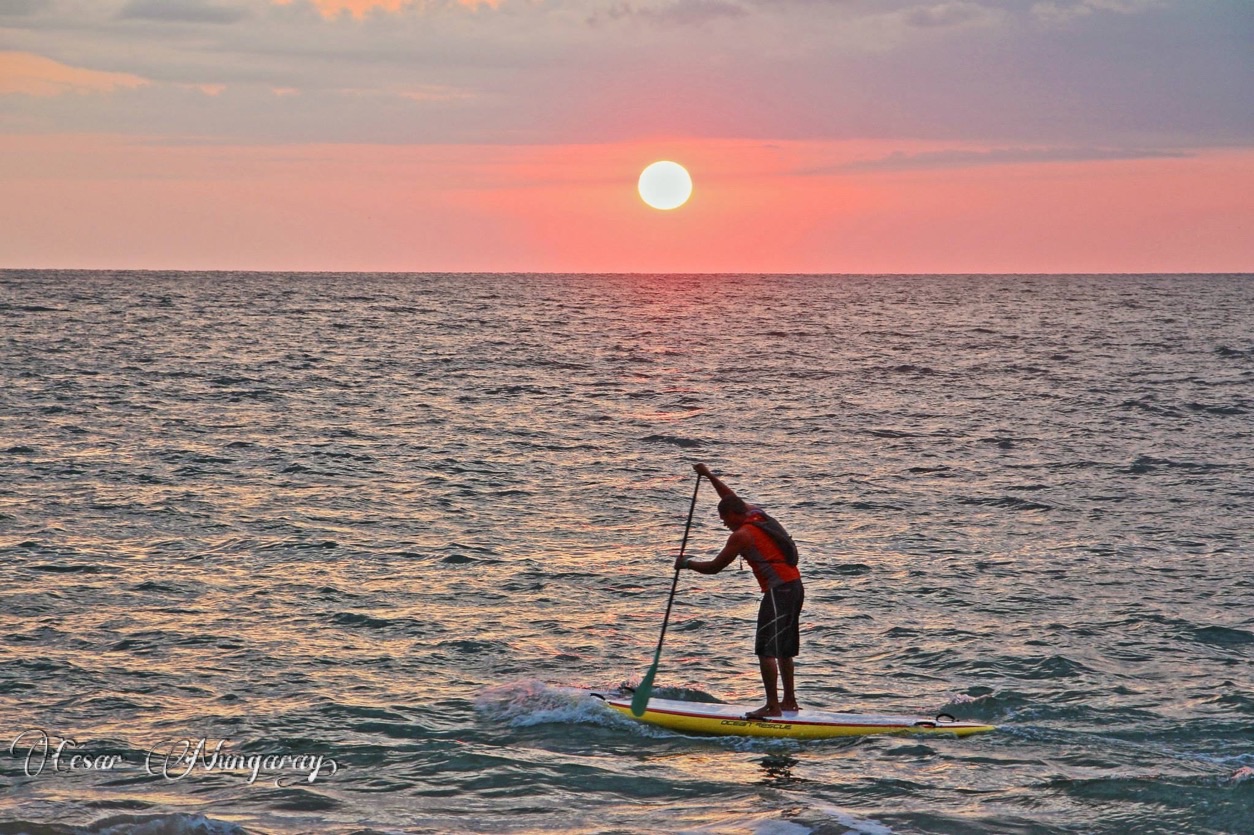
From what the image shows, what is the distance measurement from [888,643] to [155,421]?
22.3 metres

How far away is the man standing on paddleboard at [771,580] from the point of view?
1105 cm

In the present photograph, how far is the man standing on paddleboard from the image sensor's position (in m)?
11.0

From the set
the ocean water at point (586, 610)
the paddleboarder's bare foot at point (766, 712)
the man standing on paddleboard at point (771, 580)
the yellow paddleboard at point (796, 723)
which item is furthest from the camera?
the man standing on paddleboard at point (771, 580)

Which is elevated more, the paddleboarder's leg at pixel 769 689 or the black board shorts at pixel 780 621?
the black board shorts at pixel 780 621

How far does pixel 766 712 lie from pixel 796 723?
0.29 metres

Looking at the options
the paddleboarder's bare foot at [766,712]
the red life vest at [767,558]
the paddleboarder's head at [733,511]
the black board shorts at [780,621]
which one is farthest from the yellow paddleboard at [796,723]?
the paddleboarder's head at [733,511]

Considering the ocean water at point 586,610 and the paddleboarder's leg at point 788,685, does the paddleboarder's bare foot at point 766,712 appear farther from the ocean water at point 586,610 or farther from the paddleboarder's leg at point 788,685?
the ocean water at point 586,610

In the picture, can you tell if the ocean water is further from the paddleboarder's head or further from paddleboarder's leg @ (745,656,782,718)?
the paddleboarder's head

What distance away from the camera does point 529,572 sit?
54.0 ft

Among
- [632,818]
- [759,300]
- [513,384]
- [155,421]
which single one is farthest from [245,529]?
[759,300]

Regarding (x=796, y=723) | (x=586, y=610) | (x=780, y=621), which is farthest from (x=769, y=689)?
(x=586, y=610)

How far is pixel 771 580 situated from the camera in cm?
1114

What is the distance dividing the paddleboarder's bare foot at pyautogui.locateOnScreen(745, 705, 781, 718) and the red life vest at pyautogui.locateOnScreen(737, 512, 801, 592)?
1.01 meters

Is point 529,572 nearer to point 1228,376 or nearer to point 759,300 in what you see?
point 1228,376
